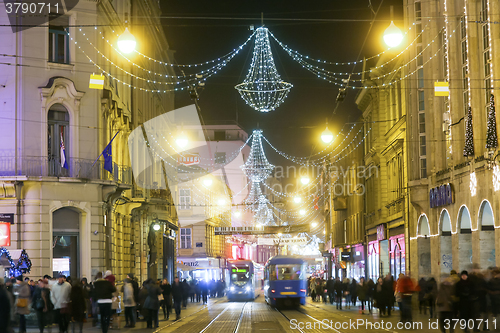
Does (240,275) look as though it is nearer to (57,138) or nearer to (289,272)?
(289,272)

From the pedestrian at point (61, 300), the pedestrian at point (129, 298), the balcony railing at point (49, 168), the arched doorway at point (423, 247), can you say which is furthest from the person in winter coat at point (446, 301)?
the arched doorway at point (423, 247)

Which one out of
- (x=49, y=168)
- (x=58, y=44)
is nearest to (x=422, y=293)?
(x=49, y=168)

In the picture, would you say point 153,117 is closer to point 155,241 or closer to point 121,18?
point 155,241

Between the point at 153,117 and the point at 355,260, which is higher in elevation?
the point at 153,117

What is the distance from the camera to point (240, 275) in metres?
56.6

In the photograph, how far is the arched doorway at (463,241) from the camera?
103 feet

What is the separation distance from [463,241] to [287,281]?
1176 cm

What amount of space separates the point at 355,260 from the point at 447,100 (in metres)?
24.4

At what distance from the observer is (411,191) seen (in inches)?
1441

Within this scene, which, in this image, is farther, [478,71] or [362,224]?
[362,224]

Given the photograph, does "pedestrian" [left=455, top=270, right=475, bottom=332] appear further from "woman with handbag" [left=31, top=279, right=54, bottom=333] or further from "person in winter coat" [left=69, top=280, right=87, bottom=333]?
"woman with handbag" [left=31, top=279, right=54, bottom=333]

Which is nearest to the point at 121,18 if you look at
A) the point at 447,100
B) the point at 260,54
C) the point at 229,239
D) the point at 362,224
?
the point at 260,54

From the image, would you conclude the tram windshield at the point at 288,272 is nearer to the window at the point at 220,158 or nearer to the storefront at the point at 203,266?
the storefront at the point at 203,266

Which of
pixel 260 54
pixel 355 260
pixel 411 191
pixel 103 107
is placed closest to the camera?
pixel 260 54
